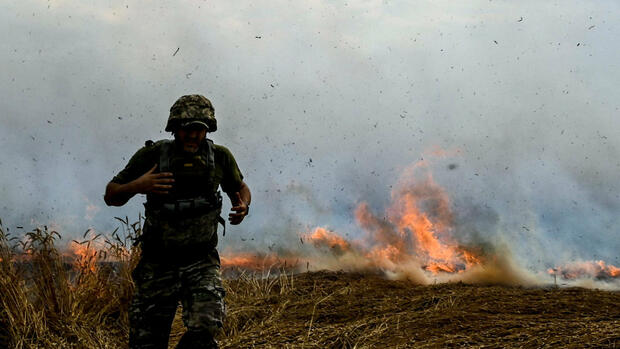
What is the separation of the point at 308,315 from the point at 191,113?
9.71 ft

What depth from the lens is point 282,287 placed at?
802 cm

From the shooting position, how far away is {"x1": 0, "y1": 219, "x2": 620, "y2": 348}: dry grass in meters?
5.11

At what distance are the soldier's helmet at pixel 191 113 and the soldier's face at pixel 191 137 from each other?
0.04m

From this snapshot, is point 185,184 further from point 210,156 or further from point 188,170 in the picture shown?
point 210,156

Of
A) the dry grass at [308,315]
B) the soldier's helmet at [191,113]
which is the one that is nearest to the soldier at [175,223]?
the soldier's helmet at [191,113]

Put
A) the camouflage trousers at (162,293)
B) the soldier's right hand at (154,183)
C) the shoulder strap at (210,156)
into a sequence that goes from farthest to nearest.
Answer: the shoulder strap at (210,156)
the camouflage trousers at (162,293)
the soldier's right hand at (154,183)

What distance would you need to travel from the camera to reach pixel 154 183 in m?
3.91

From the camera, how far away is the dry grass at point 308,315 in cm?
511

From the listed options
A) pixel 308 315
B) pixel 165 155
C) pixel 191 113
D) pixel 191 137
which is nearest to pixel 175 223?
pixel 165 155

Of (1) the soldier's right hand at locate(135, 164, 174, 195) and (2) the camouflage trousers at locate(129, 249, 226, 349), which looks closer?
(1) the soldier's right hand at locate(135, 164, 174, 195)

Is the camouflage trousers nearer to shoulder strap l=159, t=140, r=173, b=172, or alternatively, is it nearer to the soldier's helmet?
shoulder strap l=159, t=140, r=173, b=172

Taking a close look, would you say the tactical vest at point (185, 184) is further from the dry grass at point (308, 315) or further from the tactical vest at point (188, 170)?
the dry grass at point (308, 315)

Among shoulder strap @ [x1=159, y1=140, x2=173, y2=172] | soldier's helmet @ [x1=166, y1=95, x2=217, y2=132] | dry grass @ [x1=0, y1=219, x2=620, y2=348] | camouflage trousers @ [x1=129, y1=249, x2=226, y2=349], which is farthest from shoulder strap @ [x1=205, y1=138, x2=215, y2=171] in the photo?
dry grass @ [x1=0, y1=219, x2=620, y2=348]

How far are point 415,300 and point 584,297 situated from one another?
1.91 meters
